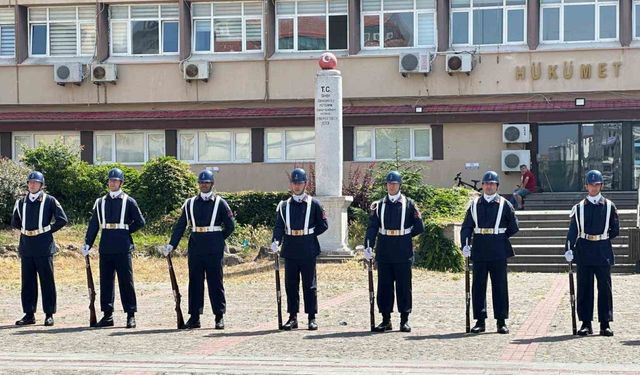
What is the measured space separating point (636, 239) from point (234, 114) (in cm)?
1503

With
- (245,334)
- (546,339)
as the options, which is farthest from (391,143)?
(546,339)


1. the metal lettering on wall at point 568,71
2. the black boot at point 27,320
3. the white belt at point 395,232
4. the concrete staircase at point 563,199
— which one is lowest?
the black boot at point 27,320

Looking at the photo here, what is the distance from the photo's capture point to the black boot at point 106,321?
15.2 metres

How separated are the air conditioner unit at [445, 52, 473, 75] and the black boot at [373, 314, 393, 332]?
20003 millimetres

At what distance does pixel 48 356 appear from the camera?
12680 mm

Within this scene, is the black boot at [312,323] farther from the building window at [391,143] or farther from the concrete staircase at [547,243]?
the building window at [391,143]

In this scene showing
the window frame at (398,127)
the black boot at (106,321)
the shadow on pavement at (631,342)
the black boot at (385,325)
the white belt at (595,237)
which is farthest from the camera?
the window frame at (398,127)

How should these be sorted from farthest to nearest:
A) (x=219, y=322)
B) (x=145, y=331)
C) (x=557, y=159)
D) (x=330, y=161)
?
(x=557, y=159), (x=330, y=161), (x=219, y=322), (x=145, y=331)

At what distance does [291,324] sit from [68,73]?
74.7ft

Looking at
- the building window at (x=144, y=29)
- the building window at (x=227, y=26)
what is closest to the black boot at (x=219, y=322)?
the building window at (x=227, y=26)

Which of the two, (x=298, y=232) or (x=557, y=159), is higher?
(x=557, y=159)

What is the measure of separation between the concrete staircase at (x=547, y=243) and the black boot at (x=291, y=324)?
10.6 meters

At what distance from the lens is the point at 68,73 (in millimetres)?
35969

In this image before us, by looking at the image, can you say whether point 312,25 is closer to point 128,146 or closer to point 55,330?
point 128,146
